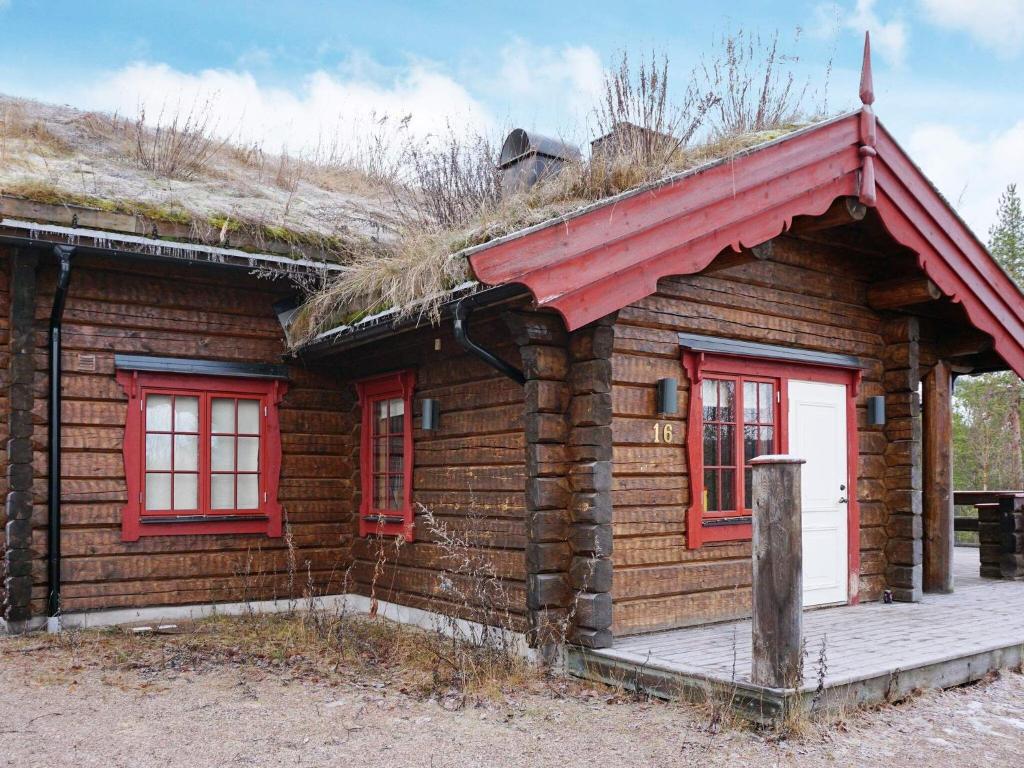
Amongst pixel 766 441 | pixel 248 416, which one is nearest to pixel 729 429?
pixel 766 441

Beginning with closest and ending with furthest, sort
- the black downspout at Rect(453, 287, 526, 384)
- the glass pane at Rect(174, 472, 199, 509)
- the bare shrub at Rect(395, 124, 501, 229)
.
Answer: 1. the black downspout at Rect(453, 287, 526, 384)
2. the glass pane at Rect(174, 472, 199, 509)
3. the bare shrub at Rect(395, 124, 501, 229)

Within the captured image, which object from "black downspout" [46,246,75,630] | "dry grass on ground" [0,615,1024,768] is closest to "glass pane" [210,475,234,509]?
"black downspout" [46,246,75,630]

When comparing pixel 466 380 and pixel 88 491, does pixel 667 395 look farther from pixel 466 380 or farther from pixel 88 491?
pixel 88 491

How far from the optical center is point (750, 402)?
782cm

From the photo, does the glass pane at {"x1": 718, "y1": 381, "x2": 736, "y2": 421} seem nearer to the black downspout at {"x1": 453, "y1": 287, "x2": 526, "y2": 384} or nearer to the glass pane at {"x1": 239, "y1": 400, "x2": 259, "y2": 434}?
the black downspout at {"x1": 453, "y1": 287, "x2": 526, "y2": 384}

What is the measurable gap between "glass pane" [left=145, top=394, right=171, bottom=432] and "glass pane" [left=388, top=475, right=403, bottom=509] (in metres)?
1.97

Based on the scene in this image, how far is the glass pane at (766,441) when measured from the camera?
25.9ft

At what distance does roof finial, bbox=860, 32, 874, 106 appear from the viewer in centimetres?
704

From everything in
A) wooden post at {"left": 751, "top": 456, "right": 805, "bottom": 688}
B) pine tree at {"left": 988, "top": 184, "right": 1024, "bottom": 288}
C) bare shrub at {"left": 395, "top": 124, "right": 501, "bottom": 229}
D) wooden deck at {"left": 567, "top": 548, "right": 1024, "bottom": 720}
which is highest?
pine tree at {"left": 988, "top": 184, "right": 1024, "bottom": 288}

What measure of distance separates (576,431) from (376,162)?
28.6 feet

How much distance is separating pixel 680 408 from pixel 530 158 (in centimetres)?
295

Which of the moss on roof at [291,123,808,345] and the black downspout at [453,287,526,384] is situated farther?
the moss on roof at [291,123,808,345]

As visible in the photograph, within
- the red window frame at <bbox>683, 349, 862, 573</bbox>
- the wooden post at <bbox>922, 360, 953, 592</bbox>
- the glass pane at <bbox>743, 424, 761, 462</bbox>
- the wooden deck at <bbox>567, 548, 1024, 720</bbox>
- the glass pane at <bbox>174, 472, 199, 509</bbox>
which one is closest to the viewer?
the wooden deck at <bbox>567, 548, 1024, 720</bbox>

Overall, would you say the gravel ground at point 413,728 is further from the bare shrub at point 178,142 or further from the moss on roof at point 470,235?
the bare shrub at point 178,142
